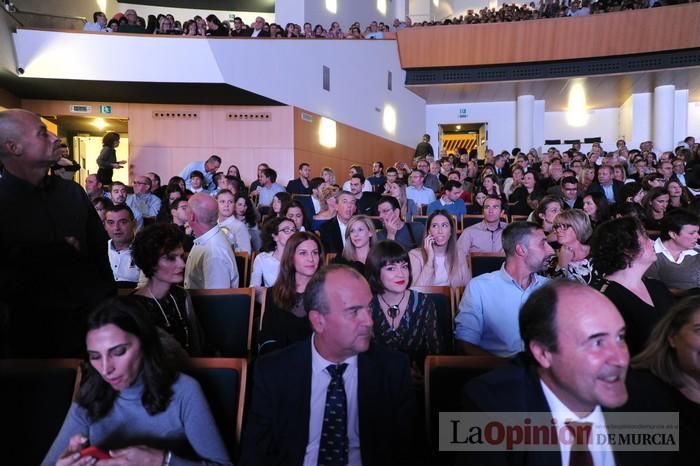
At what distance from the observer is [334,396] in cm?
158

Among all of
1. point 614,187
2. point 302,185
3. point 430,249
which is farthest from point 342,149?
point 430,249

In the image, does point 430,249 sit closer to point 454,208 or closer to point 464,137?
point 454,208

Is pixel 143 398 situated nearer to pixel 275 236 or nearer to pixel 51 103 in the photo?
pixel 275 236

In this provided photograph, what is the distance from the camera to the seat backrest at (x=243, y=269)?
3.95m

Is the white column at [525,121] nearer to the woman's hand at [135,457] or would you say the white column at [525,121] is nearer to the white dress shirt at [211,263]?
the white dress shirt at [211,263]

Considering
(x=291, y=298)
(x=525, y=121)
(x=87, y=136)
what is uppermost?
(x=525, y=121)

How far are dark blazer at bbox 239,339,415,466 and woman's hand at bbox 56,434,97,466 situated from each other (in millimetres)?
428

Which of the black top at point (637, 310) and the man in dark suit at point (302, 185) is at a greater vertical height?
the man in dark suit at point (302, 185)

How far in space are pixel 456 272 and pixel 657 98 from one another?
13.1 metres

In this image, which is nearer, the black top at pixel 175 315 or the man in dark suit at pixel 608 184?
the black top at pixel 175 315

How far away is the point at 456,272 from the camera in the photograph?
3.46 m

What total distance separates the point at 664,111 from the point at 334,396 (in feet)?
48.9

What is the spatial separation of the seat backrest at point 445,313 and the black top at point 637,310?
0.80 meters

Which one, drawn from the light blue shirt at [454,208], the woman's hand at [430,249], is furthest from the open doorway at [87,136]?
the woman's hand at [430,249]
